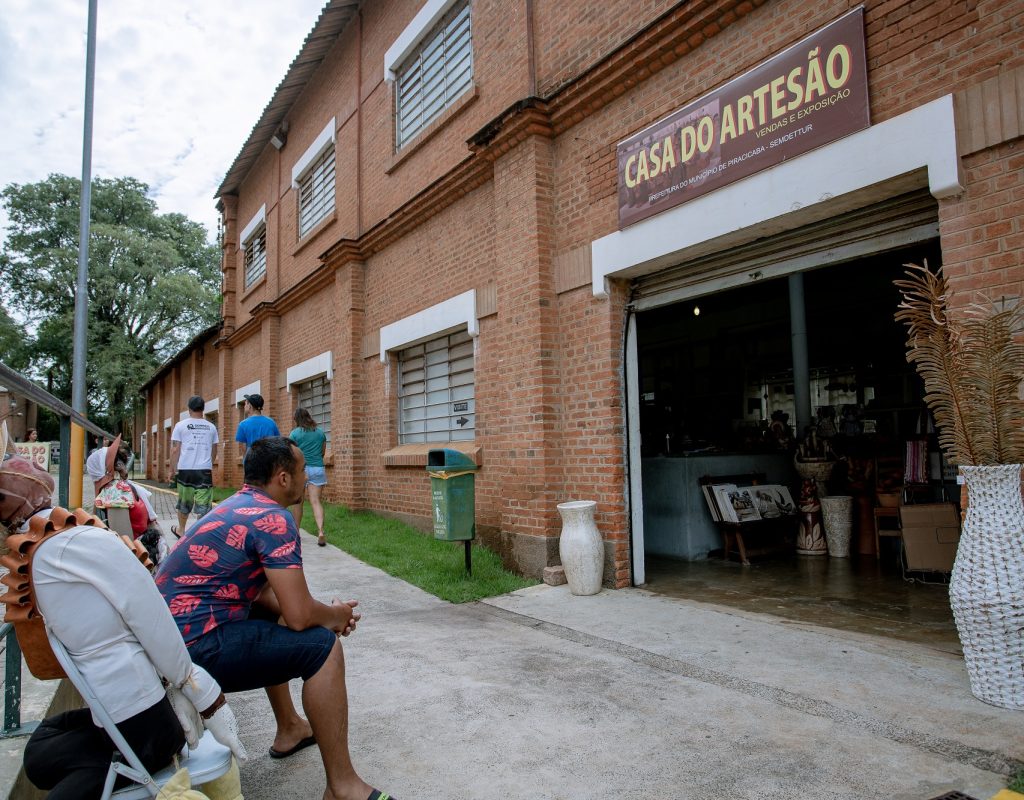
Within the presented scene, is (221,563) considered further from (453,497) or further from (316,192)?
(316,192)

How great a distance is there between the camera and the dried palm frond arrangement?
11.2ft

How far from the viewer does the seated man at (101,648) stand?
6.30 ft

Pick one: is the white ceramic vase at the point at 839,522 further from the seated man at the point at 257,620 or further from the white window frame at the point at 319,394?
the white window frame at the point at 319,394

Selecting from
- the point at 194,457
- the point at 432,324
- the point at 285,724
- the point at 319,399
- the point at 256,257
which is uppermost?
the point at 256,257

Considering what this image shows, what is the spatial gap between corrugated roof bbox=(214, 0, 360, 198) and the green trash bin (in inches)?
328

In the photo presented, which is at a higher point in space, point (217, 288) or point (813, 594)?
point (217, 288)

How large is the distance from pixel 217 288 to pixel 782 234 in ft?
135

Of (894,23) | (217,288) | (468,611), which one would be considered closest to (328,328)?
(468,611)

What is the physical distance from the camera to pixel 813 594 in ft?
19.6

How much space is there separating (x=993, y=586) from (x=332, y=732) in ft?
10.2

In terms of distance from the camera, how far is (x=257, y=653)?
2555 mm

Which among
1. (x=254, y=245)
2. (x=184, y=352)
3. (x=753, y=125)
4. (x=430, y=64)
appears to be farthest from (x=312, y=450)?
(x=184, y=352)

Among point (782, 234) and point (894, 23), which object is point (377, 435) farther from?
point (894, 23)

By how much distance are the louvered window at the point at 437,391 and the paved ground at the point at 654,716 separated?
12.5ft
